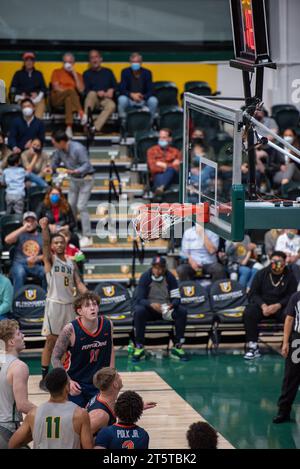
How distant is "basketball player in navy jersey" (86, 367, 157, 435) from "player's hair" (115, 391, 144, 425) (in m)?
0.74

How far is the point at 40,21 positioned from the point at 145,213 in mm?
12277

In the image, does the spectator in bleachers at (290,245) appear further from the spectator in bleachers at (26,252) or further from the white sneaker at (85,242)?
the spectator in bleachers at (26,252)

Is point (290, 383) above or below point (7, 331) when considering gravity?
below

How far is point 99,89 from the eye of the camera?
19797mm

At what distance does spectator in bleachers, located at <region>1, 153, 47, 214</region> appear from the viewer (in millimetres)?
16312

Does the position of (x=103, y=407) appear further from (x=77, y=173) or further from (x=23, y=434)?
(x=77, y=173)

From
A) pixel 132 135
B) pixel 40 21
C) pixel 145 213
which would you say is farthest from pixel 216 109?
pixel 40 21

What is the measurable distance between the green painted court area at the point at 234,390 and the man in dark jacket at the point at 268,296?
40 centimetres

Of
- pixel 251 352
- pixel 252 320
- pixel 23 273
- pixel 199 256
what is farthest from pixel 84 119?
pixel 251 352

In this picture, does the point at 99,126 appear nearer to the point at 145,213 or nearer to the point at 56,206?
the point at 56,206

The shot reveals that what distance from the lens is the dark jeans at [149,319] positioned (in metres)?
13.8

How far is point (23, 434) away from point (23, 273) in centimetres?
689

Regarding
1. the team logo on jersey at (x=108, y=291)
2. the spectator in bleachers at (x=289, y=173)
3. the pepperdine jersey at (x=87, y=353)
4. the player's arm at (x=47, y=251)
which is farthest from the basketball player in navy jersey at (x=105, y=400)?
the spectator in bleachers at (x=289, y=173)

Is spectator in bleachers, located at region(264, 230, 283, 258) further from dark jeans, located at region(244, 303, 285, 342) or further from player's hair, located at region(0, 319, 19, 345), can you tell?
player's hair, located at region(0, 319, 19, 345)
